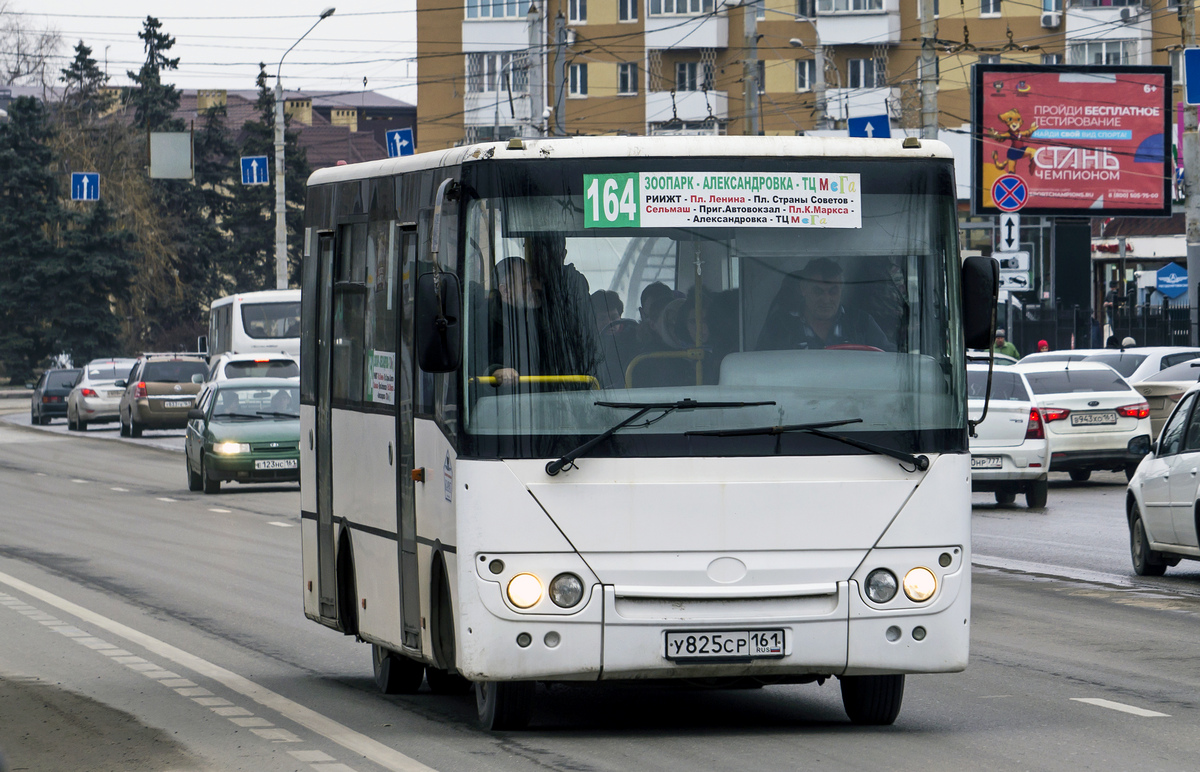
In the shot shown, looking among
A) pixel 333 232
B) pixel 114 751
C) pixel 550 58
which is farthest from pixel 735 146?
pixel 550 58

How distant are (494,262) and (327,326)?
7.99 feet

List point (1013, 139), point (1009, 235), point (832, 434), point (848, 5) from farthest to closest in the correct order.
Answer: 1. point (848, 5)
2. point (1013, 139)
3. point (1009, 235)
4. point (832, 434)

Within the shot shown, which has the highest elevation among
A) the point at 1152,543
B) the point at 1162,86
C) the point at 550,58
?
the point at 550,58

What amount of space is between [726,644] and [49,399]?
1876 inches

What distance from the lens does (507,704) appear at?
832cm

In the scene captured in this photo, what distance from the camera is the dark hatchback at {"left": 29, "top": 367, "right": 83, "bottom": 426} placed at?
174 ft

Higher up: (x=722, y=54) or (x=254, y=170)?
(x=722, y=54)

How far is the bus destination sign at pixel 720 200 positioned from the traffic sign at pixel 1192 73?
27.4 metres

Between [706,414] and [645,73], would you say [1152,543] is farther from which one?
[645,73]

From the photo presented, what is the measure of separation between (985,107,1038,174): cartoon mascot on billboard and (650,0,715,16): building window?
39.9 metres

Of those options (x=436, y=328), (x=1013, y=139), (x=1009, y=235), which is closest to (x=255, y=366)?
(x=1009, y=235)

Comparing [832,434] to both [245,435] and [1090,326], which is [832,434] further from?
[1090,326]

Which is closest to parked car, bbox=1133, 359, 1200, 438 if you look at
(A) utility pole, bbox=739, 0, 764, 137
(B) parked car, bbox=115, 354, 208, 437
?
(A) utility pole, bbox=739, 0, 764, 137

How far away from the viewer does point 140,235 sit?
262 ft
